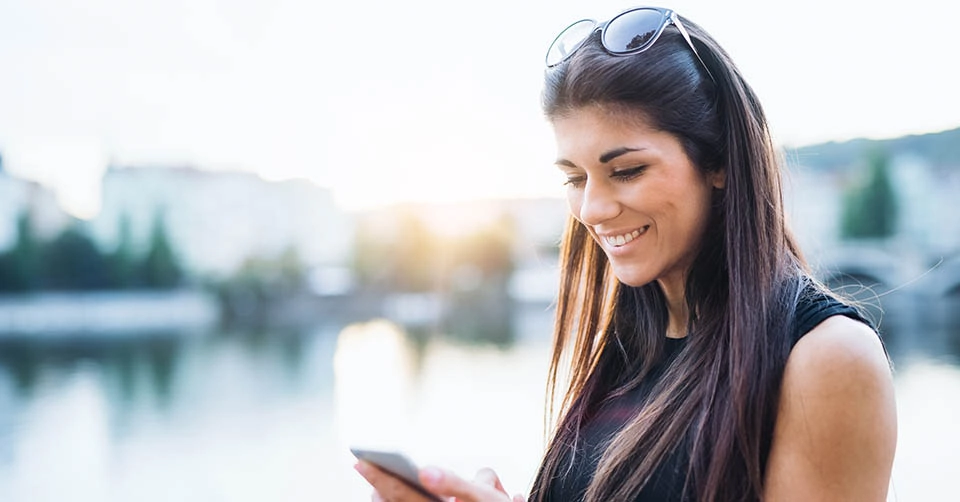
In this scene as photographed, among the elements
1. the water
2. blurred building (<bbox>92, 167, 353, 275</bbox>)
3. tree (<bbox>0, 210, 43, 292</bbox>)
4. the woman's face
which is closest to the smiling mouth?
the woman's face

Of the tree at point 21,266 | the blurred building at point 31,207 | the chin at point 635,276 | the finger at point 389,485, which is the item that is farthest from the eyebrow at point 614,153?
the blurred building at point 31,207

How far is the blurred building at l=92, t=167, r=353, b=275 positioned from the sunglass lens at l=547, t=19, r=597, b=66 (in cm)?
2218

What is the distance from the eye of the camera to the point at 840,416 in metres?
0.65

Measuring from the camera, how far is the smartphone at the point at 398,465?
28.2 inches

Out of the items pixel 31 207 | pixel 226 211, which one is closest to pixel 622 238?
pixel 31 207

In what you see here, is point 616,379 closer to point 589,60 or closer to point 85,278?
point 589,60

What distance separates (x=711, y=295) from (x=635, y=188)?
0.42ft

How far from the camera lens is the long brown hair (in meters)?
0.72

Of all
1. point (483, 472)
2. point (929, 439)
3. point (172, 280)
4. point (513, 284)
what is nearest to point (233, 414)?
point (929, 439)

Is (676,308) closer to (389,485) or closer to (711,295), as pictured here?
(711,295)

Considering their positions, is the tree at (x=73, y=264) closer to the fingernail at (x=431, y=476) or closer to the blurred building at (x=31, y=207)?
the blurred building at (x=31, y=207)

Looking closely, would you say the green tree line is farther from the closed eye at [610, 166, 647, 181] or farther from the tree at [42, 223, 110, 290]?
the closed eye at [610, 166, 647, 181]

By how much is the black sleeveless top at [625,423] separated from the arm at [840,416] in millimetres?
27

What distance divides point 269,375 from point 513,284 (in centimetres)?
887
